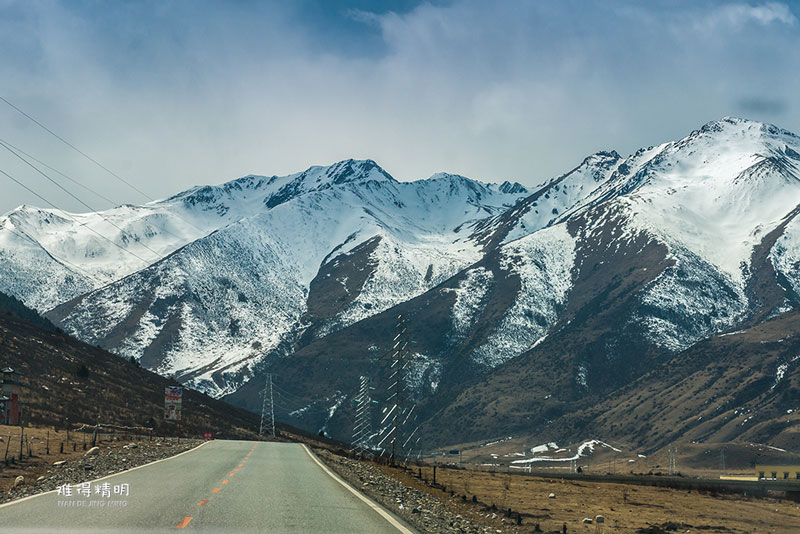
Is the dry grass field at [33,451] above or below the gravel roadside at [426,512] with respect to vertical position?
above

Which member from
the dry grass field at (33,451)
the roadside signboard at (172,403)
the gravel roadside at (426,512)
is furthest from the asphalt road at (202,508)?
the roadside signboard at (172,403)

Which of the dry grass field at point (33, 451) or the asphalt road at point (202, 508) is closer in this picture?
the asphalt road at point (202, 508)

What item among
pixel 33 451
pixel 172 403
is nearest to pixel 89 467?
pixel 33 451

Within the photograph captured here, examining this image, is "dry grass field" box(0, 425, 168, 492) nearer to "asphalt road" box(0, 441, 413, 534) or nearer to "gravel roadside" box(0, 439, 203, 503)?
"gravel roadside" box(0, 439, 203, 503)

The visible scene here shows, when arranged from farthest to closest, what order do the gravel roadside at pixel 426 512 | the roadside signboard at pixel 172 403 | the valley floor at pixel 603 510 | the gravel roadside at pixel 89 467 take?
the roadside signboard at pixel 172 403 < the valley floor at pixel 603 510 < the gravel roadside at pixel 89 467 < the gravel roadside at pixel 426 512

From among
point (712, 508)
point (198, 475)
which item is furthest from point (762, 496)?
point (198, 475)

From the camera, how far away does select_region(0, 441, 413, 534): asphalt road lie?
19.9 m

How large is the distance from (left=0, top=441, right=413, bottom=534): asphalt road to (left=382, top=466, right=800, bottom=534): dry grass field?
744cm

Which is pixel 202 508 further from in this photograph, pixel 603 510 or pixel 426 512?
pixel 603 510

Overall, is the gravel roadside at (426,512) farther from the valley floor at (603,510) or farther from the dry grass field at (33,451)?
the dry grass field at (33,451)

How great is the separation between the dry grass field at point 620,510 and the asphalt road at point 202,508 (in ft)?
24.4

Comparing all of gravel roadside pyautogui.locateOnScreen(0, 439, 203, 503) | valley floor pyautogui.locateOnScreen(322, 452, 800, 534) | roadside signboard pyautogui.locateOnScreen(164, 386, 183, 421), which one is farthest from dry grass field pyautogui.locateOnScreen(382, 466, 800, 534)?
roadside signboard pyautogui.locateOnScreen(164, 386, 183, 421)

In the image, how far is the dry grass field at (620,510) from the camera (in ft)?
122

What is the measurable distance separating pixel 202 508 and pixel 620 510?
3022 cm
